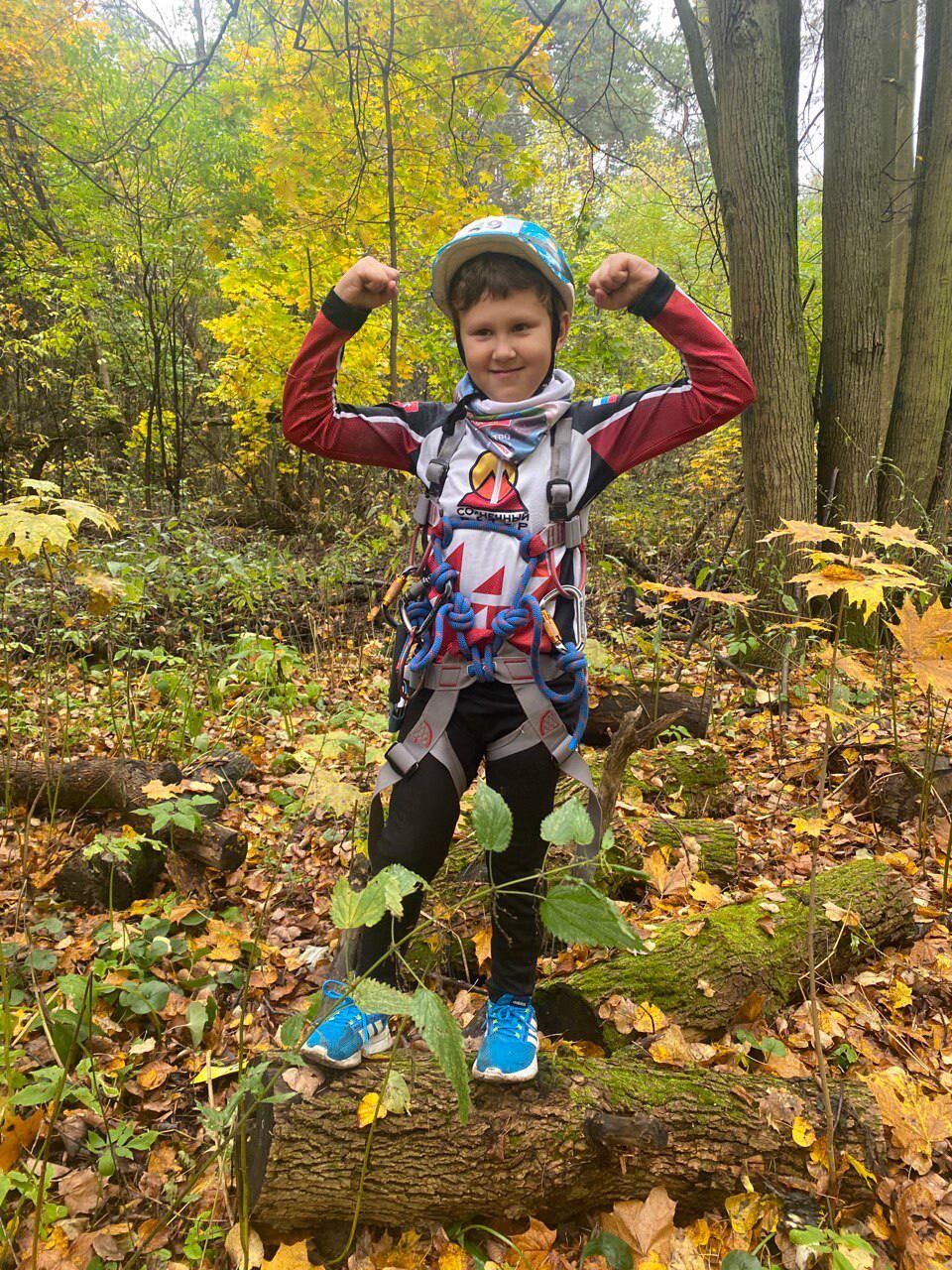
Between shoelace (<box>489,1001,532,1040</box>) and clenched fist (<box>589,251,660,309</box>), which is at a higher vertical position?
clenched fist (<box>589,251,660,309</box>)

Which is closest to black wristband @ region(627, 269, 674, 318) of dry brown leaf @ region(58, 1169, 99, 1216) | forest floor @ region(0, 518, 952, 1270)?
forest floor @ region(0, 518, 952, 1270)

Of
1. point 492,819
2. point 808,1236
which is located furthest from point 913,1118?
point 492,819

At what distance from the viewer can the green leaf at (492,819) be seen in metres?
1.39

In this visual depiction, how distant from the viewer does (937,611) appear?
1950 mm

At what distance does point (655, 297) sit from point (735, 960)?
6.60 ft

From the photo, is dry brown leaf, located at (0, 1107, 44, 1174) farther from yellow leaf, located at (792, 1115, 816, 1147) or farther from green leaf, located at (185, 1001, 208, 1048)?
yellow leaf, located at (792, 1115, 816, 1147)

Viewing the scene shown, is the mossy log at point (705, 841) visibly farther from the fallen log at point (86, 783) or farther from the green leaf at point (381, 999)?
the fallen log at point (86, 783)

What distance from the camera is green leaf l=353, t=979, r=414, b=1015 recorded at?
3.67ft

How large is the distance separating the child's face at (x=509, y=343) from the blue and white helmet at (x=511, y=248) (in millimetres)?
81

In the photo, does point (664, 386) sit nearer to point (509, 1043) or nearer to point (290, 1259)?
point (509, 1043)

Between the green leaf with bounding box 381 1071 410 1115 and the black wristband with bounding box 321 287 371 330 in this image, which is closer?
the green leaf with bounding box 381 1071 410 1115

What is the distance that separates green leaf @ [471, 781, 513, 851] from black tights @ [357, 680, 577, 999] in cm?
40

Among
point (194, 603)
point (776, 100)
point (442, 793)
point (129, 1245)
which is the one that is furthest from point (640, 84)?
point (129, 1245)

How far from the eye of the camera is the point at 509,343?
1805 millimetres
